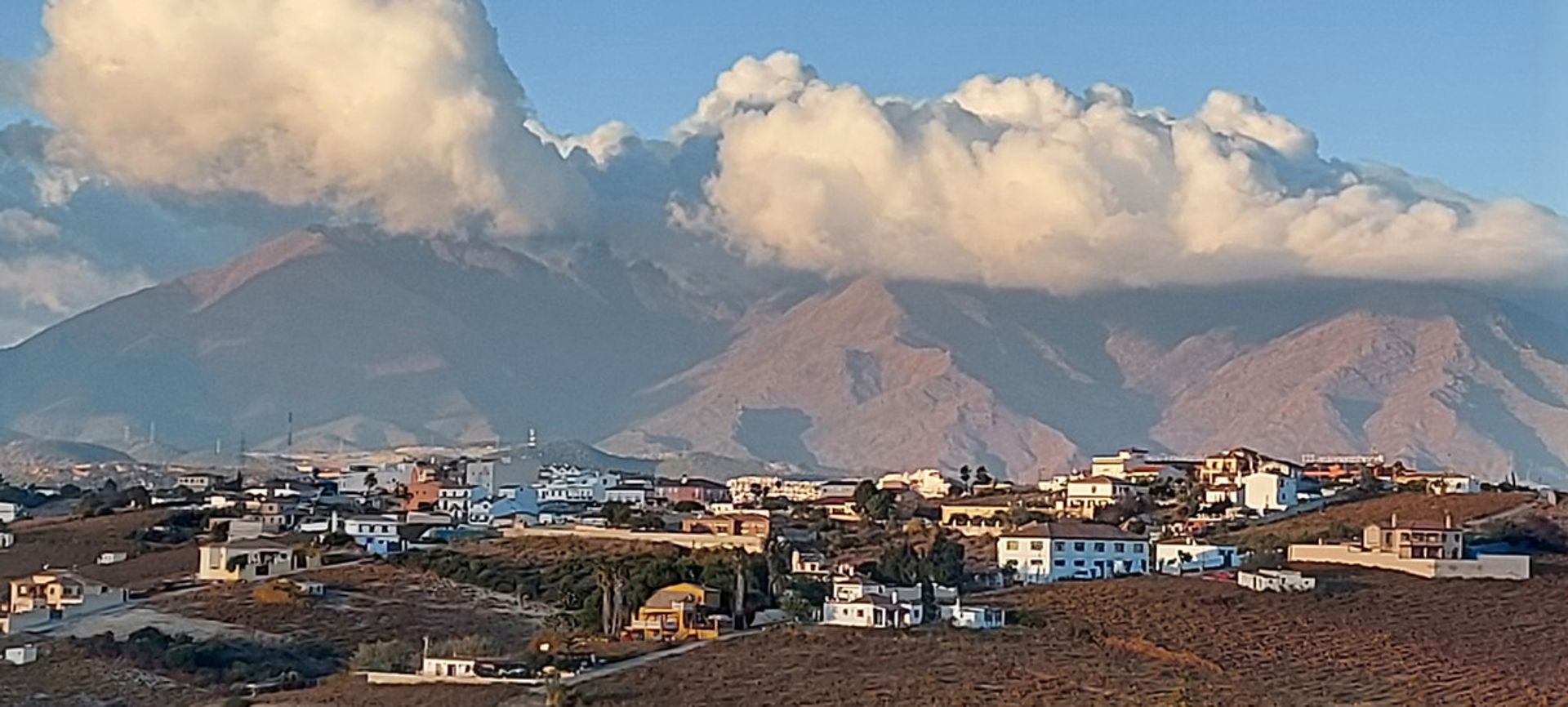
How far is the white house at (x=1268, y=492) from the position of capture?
81.6 metres

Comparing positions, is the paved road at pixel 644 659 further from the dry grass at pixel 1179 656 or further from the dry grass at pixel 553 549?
the dry grass at pixel 553 549

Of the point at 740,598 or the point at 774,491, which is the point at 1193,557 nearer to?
the point at 740,598

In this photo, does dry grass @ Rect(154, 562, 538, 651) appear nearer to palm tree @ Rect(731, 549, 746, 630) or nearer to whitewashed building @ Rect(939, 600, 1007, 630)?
palm tree @ Rect(731, 549, 746, 630)

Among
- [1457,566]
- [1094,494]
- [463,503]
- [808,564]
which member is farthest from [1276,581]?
[463,503]

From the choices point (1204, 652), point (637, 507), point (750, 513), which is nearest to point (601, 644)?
point (1204, 652)

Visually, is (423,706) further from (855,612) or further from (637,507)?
(637,507)

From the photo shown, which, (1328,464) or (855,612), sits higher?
(1328,464)

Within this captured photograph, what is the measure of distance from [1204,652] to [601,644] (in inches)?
455

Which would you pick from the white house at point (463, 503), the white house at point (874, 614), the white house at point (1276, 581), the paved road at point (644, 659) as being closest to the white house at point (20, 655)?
the paved road at point (644, 659)

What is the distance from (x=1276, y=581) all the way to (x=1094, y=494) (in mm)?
30003

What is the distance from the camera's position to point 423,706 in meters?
44.0

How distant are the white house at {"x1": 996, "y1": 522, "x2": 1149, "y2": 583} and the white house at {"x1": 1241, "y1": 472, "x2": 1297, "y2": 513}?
51.7 feet

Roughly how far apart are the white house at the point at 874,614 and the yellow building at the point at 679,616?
232cm

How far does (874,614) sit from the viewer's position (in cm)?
5294
